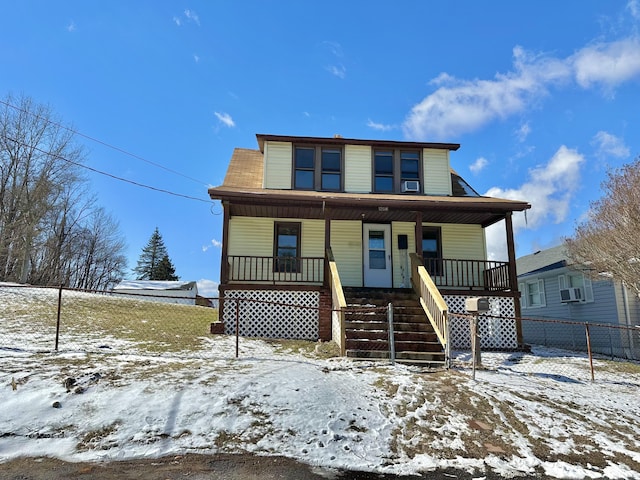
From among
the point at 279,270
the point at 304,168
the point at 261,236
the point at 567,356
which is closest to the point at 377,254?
the point at 279,270

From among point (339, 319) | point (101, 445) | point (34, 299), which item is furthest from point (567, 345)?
point (34, 299)

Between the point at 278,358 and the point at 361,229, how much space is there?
6.92 metres

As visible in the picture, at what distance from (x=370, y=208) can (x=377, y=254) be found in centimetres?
212

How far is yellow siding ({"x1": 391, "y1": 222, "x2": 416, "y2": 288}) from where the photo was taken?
13.8 m

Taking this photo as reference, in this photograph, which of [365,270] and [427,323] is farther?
[365,270]

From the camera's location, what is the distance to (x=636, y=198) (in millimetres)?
12648

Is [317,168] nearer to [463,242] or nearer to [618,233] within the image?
[463,242]

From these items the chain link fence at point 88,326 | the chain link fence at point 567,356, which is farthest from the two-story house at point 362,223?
the chain link fence at point 88,326

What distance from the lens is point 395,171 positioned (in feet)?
46.8

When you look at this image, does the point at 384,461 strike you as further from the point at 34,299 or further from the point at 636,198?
the point at 34,299

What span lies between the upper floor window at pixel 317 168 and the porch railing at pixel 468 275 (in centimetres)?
406

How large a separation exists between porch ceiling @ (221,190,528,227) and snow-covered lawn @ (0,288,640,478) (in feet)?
18.1

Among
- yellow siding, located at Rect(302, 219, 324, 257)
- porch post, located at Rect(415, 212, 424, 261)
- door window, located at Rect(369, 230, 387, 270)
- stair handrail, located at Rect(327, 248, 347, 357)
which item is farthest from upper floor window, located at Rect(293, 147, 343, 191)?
stair handrail, located at Rect(327, 248, 347, 357)

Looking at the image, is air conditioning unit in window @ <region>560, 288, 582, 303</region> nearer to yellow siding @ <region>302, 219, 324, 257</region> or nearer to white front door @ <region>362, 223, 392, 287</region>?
white front door @ <region>362, 223, 392, 287</region>
